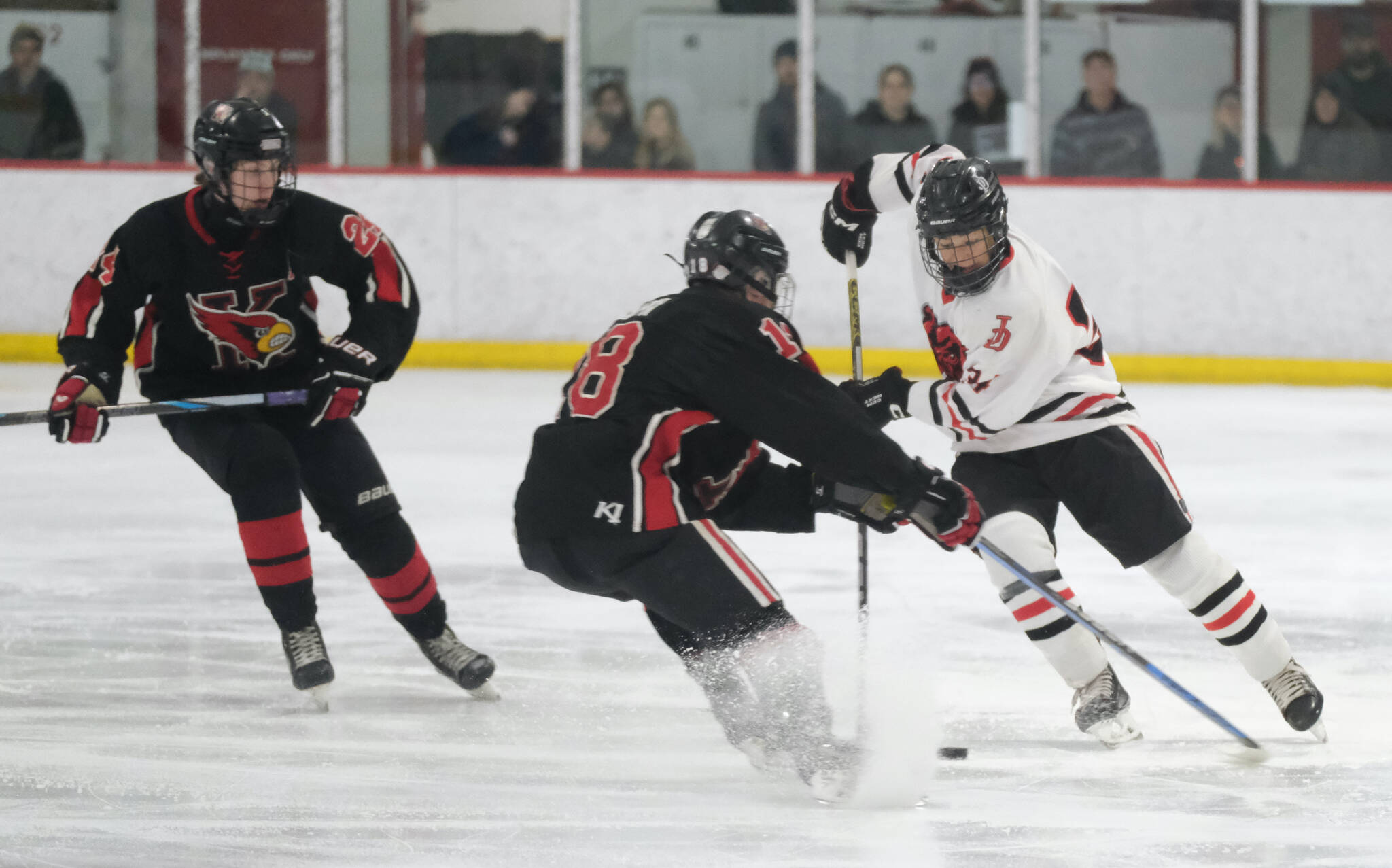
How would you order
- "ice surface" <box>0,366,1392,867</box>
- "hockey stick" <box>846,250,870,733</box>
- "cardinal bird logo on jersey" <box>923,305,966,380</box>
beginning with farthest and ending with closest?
"cardinal bird logo on jersey" <box>923,305,966,380</box>, "hockey stick" <box>846,250,870,733</box>, "ice surface" <box>0,366,1392,867</box>

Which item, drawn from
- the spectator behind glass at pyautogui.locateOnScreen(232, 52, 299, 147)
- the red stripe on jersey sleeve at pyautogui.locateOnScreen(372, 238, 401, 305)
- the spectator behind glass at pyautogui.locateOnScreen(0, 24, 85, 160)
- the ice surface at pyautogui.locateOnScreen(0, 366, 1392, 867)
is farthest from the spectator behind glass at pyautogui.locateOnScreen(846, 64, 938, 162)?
the red stripe on jersey sleeve at pyautogui.locateOnScreen(372, 238, 401, 305)

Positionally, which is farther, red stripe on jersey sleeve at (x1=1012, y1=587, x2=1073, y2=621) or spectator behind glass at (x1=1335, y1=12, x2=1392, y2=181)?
spectator behind glass at (x1=1335, y1=12, x2=1392, y2=181)

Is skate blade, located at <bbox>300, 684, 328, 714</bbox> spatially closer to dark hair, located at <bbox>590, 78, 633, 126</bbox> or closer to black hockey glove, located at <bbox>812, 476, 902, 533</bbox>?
black hockey glove, located at <bbox>812, 476, 902, 533</bbox>

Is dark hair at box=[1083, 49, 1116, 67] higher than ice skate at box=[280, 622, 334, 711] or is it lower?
higher

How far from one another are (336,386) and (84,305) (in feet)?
1.41

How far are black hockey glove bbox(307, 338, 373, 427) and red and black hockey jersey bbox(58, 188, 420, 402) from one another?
0.09 ft

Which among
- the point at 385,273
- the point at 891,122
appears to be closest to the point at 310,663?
the point at 385,273

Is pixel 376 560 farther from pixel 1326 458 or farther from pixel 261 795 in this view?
pixel 1326 458

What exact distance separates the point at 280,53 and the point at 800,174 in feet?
7.15

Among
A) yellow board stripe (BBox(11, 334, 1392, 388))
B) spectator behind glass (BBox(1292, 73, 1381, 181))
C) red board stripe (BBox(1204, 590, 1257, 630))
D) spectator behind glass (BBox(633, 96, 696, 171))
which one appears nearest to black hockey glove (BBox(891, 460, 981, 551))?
red board stripe (BBox(1204, 590, 1257, 630))

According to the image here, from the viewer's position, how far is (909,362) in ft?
21.1

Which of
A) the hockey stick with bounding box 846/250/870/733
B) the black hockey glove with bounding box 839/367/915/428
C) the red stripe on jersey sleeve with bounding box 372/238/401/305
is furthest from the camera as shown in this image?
the red stripe on jersey sleeve with bounding box 372/238/401/305

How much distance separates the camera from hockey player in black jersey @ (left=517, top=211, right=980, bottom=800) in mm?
2057

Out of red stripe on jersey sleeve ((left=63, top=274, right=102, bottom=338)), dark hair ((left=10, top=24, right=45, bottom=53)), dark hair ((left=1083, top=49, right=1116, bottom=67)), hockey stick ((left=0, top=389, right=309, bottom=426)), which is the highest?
dark hair ((left=10, top=24, right=45, bottom=53))
